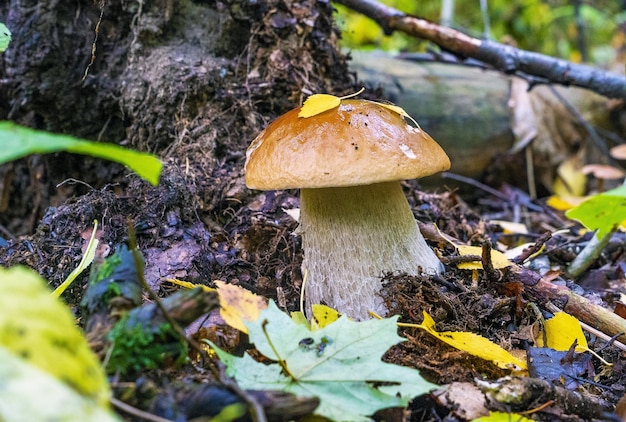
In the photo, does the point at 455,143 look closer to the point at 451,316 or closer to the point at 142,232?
the point at 451,316

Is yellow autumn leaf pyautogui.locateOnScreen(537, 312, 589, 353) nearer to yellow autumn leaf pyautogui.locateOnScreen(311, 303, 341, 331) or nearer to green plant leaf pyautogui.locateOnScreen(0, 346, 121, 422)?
yellow autumn leaf pyautogui.locateOnScreen(311, 303, 341, 331)

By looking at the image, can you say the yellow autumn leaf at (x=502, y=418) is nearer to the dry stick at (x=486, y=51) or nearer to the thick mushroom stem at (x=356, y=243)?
the thick mushroom stem at (x=356, y=243)

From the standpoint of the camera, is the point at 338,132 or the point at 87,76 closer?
the point at 338,132

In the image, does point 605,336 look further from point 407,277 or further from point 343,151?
point 343,151

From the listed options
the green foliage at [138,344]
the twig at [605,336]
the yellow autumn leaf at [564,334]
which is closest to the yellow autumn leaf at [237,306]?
the green foliage at [138,344]

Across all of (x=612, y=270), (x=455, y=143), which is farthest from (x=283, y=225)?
(x=455, y=143)

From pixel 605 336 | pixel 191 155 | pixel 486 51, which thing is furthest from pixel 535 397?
pixel 486 51
